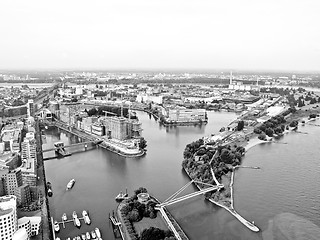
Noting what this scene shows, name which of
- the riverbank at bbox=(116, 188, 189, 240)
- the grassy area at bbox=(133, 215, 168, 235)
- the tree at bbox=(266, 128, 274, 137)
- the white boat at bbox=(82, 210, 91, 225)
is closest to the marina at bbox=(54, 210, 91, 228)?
the white boat at bbox=(82, 210, 91, 225)

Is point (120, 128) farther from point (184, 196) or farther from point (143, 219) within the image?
point (143, 219)

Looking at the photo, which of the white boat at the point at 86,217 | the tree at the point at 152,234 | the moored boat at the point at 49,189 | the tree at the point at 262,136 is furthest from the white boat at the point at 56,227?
the tree at the point at 262,136

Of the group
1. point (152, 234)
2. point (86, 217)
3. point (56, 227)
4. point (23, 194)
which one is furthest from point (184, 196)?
point (23, 194)

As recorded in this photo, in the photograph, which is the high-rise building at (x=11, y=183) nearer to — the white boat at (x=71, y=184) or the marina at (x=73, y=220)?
the white boat at (x=71, y=184)

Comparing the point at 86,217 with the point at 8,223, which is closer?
the point at 8,223

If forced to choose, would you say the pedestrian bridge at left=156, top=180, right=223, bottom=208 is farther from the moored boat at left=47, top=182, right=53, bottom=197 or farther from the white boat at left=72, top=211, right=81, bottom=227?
the moored boat at left=47, top=182, right=53, bottom=197

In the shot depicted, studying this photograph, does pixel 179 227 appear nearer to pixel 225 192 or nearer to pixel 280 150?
pixel 225 192
